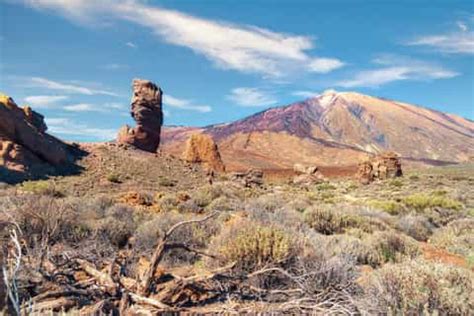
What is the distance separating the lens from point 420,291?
4078 mm

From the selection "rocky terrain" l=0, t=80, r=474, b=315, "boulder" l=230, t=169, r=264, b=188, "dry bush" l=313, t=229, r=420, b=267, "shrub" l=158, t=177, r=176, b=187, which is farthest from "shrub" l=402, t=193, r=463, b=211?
"shrub" l=158, t=177, r=176, b=187

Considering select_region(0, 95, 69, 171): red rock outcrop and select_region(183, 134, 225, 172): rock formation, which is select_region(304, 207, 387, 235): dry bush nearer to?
select_region(0, 95, 69, 171): red rock outcrop

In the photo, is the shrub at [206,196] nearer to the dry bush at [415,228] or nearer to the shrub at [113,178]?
the dry bush at [415,228]

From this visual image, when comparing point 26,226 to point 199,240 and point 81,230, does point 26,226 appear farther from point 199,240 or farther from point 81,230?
point 199,240

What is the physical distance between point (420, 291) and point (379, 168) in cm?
3786

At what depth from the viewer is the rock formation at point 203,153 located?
4447 cm

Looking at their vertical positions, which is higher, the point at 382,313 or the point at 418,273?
the point at 418,273

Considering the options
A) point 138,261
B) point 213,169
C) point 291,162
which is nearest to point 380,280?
point 138,261

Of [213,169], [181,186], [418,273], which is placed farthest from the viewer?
[213,169]

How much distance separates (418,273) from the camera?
430 cm

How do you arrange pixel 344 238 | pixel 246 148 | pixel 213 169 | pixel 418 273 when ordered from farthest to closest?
pixel 246 148 → pixel 213 169 → pixel 344 238 → pixel 418 273

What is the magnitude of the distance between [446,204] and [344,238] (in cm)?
1144

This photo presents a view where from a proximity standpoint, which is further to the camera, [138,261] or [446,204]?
[446,204]

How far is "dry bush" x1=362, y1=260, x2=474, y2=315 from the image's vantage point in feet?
12.9
